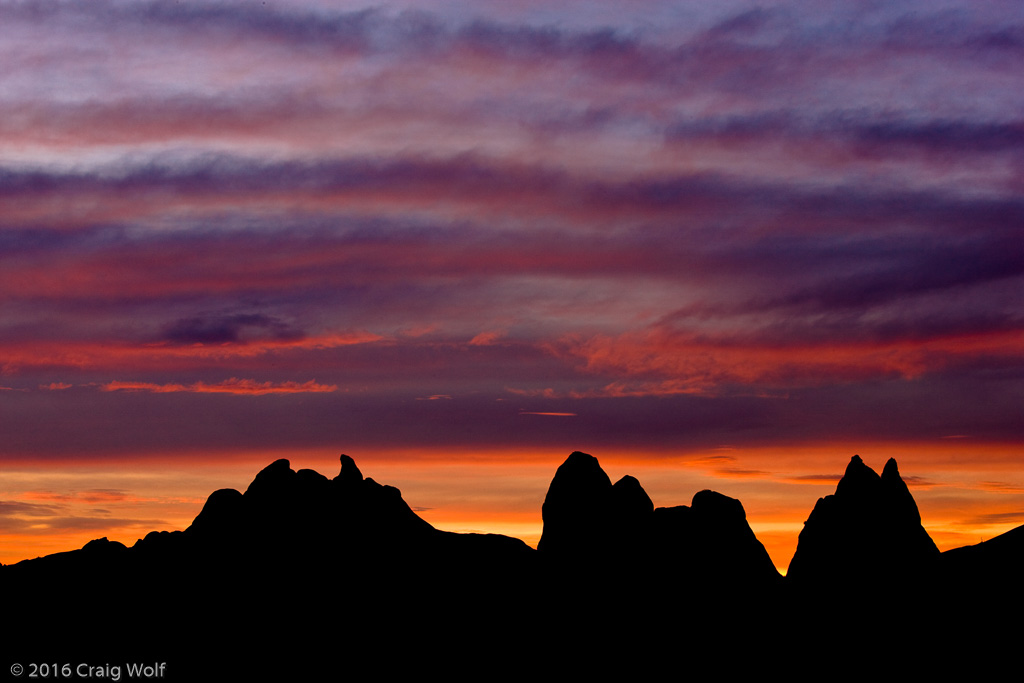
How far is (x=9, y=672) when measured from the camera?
200 meters

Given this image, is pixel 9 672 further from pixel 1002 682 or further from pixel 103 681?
pixel 1002 682

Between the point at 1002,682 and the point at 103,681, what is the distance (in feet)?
537

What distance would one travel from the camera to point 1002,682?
7800 inches

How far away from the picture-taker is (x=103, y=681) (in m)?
196

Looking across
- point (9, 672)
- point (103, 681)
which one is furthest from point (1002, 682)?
point (9, 672)

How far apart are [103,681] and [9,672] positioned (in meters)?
19.4

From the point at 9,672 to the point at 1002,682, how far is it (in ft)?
599
